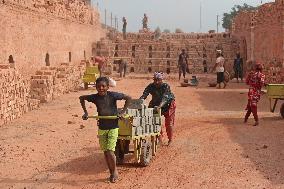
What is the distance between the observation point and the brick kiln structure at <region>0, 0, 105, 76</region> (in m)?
16.1

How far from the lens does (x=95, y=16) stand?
112ft

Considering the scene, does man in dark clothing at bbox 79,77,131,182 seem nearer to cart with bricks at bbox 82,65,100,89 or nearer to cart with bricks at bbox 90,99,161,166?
cart with bricks at bbox 90,99,161,166

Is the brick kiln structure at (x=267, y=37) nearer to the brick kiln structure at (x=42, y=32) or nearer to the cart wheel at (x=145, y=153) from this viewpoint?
the brick kiln structure at (x=42, y=32)

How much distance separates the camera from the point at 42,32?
20.0 metres

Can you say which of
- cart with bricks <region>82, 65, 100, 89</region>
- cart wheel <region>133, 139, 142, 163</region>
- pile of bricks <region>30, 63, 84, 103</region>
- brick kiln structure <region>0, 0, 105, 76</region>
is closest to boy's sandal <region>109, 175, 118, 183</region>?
cart wheel <region>133, 139, 142, 163</region>

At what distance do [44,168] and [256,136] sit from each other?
4746mm

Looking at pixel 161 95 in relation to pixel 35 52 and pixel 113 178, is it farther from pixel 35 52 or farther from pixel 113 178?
pixel 35 52

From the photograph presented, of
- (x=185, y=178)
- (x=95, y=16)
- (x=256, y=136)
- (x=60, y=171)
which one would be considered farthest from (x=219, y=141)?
(x=95, y=16)

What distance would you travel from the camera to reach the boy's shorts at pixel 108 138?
6.66m

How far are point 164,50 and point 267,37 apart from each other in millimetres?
10897

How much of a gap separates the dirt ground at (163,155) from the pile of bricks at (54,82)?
2.29 meters

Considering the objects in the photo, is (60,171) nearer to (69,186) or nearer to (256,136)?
(69,186)

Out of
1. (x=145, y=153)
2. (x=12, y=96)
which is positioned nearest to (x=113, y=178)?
(x=145, y=153)

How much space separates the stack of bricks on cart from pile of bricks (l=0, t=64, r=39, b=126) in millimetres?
5081
